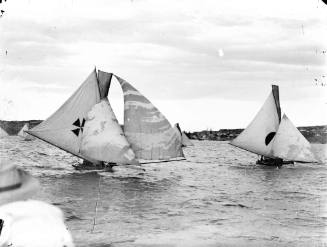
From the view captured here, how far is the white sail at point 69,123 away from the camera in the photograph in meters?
30.9

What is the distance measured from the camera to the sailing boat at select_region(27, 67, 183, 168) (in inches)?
1150

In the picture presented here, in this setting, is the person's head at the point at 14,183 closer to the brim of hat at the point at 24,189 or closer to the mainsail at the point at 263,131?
the brim of hat at the point at 24,189

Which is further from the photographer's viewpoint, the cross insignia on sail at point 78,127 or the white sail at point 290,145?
the white sail at point 290,145

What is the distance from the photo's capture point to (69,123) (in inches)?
1230

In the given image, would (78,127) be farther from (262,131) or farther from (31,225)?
(31,225)

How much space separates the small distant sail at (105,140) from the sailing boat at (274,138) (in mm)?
18564

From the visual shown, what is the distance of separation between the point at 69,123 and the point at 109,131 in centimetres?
359

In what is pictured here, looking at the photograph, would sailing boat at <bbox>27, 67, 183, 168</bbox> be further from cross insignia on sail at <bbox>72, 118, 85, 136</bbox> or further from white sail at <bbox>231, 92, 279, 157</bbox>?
white sail at <bbox>231, 92, 279, 157</bbox>

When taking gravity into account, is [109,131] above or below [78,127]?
below

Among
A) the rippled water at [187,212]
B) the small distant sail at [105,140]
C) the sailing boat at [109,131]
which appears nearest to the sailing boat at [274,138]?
the rippled water at [187,212]

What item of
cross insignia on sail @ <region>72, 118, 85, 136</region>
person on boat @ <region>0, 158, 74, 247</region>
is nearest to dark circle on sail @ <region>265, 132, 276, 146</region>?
cross insignia on sail @ <region>72, 118, 85, 136</region>

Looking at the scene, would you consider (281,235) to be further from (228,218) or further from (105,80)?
(105,80)

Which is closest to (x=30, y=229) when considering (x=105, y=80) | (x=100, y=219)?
(x=100, y=219)

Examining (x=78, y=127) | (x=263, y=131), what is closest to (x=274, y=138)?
(x=263, y=131)
